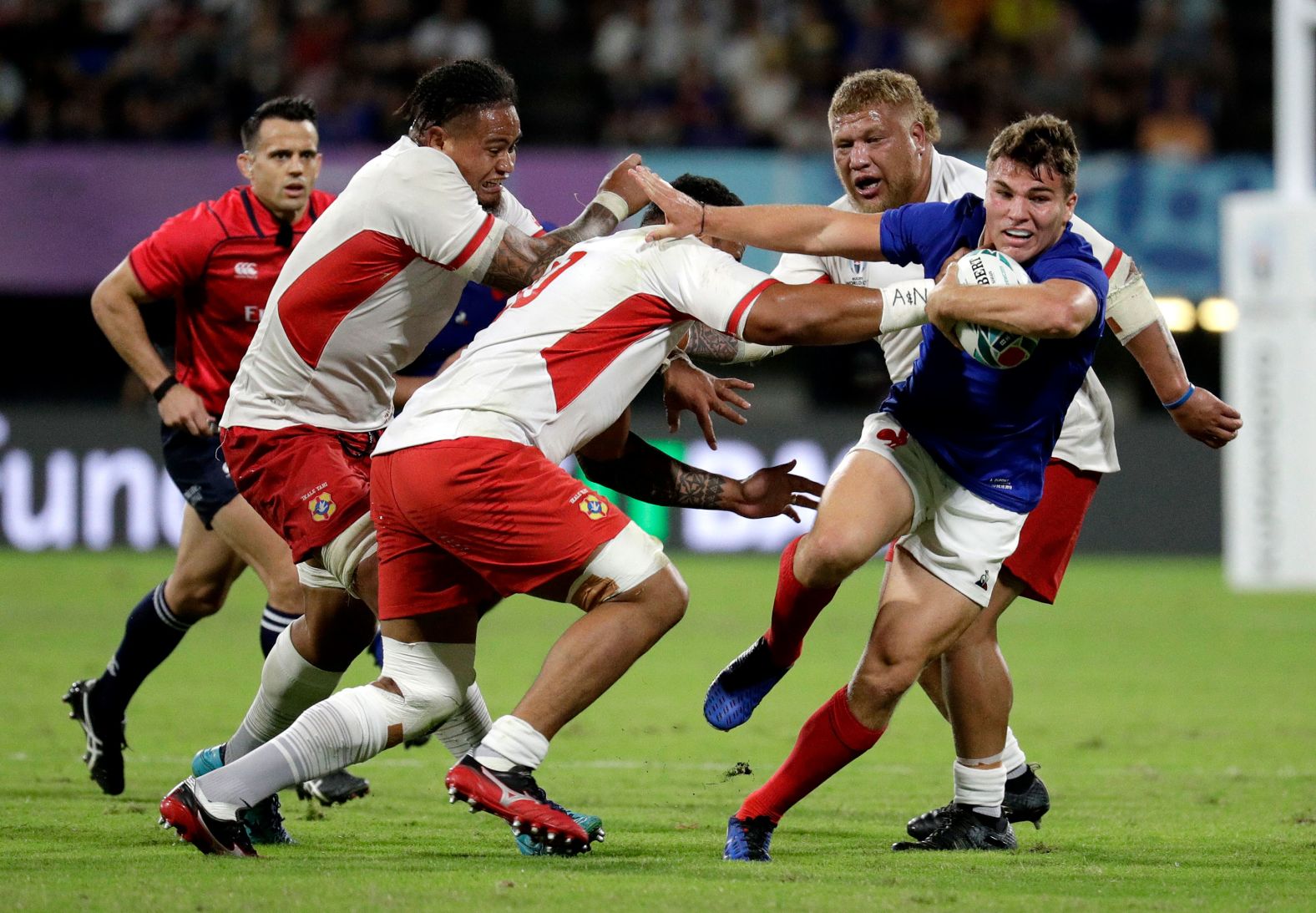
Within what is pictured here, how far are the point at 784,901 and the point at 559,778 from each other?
2576 millimetres

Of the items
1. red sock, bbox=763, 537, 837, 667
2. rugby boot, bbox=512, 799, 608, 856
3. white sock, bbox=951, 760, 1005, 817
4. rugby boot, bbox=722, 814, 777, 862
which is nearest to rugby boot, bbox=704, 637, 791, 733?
red sock, bbox=763, 537, 837, 667

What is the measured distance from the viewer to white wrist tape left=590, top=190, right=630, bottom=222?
210 inches

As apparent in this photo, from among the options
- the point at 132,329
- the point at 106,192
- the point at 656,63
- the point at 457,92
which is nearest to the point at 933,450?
the point at 457,92

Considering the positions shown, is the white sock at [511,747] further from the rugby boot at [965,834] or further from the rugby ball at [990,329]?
the rugby ball at [990,329]

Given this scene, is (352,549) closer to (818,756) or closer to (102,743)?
(818,756)

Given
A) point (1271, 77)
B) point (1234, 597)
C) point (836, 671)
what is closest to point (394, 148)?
point (836, 671)

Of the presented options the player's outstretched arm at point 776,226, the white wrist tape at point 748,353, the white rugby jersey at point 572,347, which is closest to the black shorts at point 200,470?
the white rugby jersey at point 572,347

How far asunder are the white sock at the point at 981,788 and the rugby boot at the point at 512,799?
4.31ft

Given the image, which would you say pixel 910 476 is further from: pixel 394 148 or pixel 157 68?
pixel 157 68

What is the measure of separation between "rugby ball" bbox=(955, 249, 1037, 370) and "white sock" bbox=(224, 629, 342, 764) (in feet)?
7.03

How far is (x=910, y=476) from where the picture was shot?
5.04 metres

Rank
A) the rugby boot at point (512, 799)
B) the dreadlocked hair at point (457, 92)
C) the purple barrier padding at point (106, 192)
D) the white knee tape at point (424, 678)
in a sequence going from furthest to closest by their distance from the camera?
the purple barrier padding at point (106, 192) → the dreadlocked hair at point (457, 92) → the white knee tape at point (424, 678) → the rugby boot at point (512, 799)

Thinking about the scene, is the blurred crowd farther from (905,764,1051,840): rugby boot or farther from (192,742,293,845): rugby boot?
(192,742,293,845): rugby boot

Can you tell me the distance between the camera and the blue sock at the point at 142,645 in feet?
21.2
